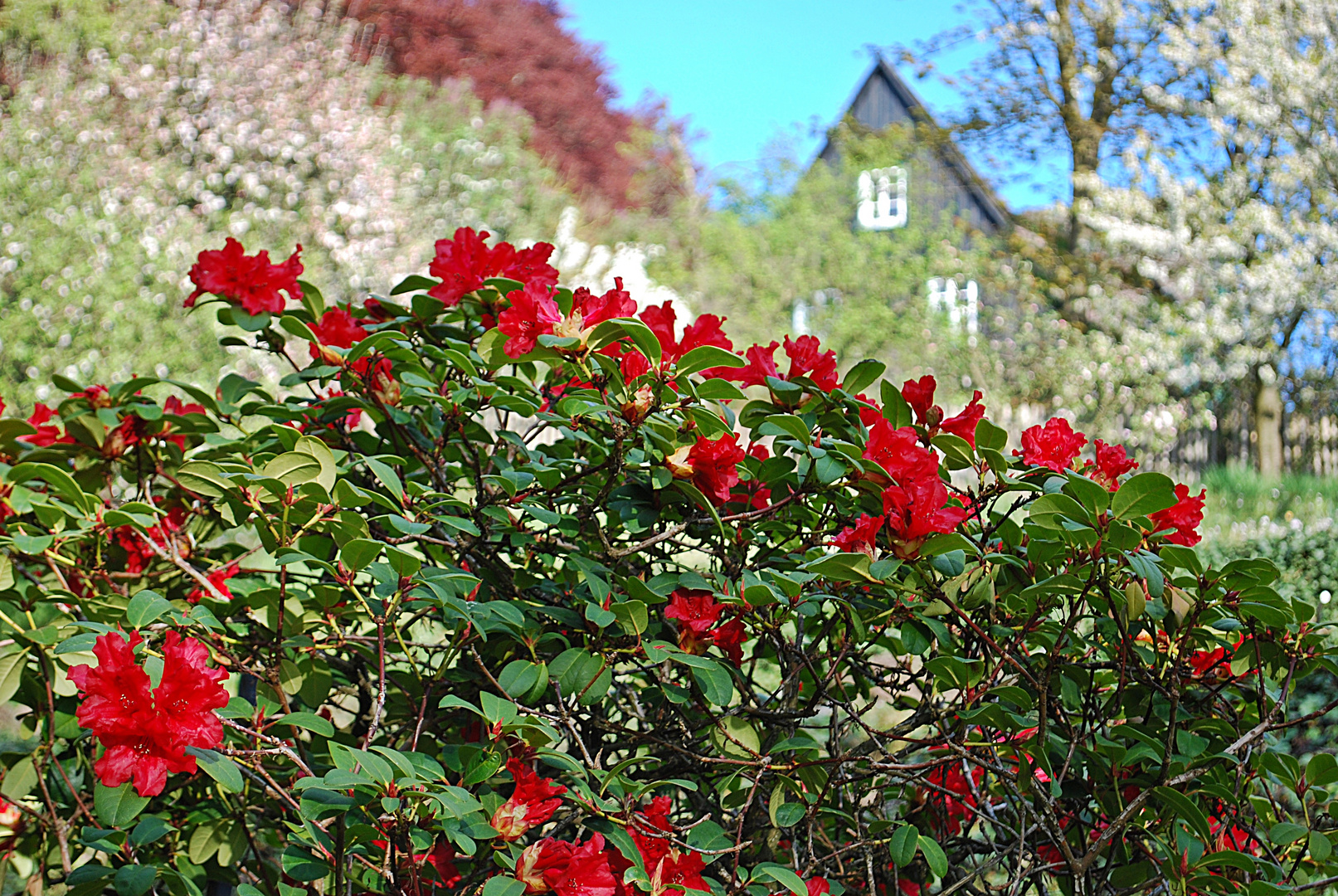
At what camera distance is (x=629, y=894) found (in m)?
0.91

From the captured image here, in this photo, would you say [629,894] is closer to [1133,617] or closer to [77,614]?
[1133,617]

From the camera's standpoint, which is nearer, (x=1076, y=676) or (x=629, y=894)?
(x=629, y=894)

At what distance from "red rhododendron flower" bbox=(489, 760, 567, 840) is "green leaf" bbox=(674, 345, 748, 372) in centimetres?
39

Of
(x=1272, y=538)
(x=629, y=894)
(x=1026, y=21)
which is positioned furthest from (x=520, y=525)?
(x=1026, y=21)

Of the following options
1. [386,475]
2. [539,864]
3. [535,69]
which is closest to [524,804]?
[539,864]

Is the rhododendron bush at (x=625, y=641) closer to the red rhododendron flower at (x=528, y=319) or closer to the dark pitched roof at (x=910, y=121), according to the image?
the red rhododendron flower at (x=528, y=319)

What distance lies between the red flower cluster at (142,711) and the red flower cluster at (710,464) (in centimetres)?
45

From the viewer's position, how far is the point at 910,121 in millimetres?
15406

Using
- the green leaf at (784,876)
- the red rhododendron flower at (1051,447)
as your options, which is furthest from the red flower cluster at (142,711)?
the red rhododendron flower at (1051,447)

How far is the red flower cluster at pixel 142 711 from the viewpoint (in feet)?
2.60

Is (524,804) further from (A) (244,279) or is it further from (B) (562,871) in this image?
(A) (244,279)

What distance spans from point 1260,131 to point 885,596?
11.2 m

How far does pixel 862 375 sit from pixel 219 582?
0.81m

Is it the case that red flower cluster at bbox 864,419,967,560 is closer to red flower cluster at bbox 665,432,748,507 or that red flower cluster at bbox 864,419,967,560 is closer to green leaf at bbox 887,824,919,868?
red flower cluster at bbox 665,432,748,507
